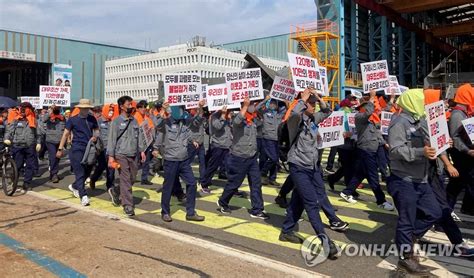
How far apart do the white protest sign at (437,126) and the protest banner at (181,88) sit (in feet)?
12.9

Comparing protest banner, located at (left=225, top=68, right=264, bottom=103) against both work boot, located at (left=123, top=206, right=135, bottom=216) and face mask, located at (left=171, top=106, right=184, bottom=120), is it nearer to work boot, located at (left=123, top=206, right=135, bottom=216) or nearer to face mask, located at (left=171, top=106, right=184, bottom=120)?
face mask, located at (left=171, top=106, right=184, bottom=120)

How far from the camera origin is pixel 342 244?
5434 millimetres

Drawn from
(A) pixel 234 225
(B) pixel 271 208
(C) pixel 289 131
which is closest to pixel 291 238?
(A) pixel 234 225

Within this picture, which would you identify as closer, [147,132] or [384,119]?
[147,132]

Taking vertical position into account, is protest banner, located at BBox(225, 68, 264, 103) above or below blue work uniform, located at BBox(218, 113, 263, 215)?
above

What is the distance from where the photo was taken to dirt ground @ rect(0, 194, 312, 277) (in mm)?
4406

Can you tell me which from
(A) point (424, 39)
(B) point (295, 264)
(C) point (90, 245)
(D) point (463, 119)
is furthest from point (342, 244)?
(A) point (424, 39)

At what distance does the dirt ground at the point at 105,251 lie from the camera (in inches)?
173

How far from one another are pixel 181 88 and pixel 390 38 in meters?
30.2

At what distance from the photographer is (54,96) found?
12031 mm

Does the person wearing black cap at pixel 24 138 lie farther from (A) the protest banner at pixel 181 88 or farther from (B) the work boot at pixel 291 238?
(B) the work boot at pixel 291 238

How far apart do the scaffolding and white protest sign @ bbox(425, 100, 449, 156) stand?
23.5 m

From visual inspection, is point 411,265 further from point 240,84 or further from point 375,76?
point 375,76

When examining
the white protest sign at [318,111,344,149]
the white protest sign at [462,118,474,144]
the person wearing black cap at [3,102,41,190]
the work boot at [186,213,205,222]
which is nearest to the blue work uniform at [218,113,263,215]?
the work boot at [186,213,205,222]
